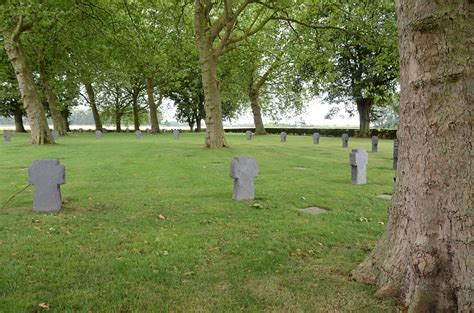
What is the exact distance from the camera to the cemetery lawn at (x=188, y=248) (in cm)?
342

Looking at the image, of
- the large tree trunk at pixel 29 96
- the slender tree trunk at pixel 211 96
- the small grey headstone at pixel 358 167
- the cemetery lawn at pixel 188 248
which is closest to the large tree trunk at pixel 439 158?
the cemetery lawn at pixel 188 248

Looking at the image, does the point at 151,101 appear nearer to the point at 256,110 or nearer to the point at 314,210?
the point at 256,110

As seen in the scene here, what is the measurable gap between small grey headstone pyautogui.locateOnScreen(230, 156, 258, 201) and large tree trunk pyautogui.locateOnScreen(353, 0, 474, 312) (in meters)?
4.55

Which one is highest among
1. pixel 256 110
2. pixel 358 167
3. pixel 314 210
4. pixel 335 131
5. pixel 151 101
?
pixel 151 101

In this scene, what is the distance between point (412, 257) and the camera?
323cm

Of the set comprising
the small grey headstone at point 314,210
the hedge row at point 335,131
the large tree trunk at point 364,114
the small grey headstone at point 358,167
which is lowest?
the small grey headstone at point 314,210

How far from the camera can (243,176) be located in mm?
7758

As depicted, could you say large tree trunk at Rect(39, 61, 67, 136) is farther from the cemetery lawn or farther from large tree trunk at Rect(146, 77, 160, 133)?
the cemetery lawn

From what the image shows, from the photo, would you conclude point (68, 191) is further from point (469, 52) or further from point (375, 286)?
point (469, 52)

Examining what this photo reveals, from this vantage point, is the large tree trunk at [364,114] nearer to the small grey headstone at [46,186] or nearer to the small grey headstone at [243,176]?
the small grey headstone at [243,176]

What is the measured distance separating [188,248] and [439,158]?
308 cm

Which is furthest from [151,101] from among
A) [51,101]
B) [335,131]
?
[335,131]

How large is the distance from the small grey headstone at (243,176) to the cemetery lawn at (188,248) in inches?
11.4

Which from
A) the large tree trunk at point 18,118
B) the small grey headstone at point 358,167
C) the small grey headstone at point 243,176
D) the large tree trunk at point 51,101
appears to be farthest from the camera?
the large tree trunk at point 18,118
